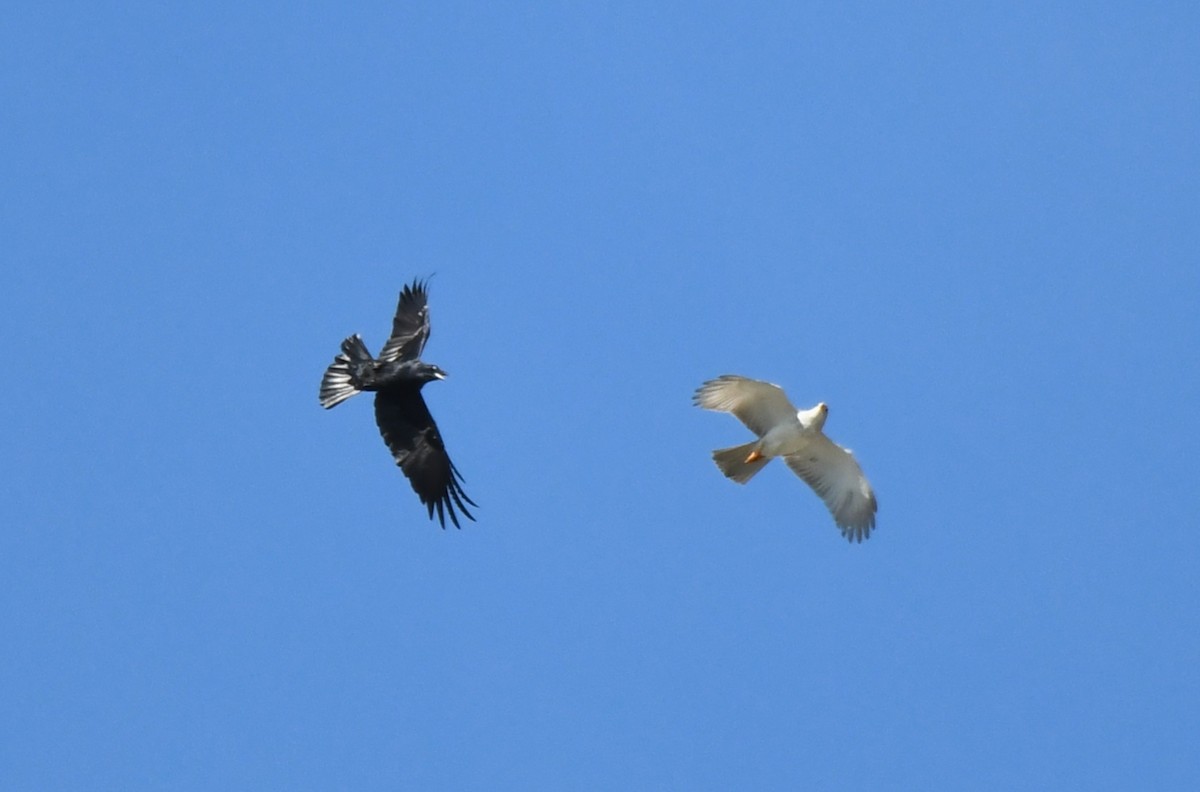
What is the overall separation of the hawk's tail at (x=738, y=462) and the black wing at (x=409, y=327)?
379cm

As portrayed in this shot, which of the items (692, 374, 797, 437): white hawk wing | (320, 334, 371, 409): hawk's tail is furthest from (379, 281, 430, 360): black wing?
(692, 374, 797, 437): white hawk wing

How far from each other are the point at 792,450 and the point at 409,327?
192 inches

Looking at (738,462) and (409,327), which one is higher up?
(409,327)

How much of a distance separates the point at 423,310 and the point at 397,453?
2481 mm

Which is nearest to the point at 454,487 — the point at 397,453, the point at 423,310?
the point at 397,453

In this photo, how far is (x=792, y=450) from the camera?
2098 centimetres

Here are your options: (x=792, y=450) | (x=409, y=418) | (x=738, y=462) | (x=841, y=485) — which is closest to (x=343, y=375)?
(x=409, y=418)

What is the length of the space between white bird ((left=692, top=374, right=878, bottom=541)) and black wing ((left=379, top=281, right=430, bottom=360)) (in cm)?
356

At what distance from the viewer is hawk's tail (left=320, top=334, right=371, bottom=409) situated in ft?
68.3

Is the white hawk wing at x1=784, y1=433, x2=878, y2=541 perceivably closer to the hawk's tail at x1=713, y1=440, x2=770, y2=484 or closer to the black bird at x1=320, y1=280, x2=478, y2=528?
the hawk's tail at x1=713, y1=440, x2=770, y2=484

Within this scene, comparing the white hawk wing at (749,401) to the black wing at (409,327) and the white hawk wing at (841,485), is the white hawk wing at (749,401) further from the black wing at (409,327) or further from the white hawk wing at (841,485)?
the black wing at (409,327)

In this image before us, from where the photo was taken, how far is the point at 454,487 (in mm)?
20500

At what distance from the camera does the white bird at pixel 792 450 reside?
20.4m

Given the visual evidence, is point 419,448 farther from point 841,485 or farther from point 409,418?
point 841,485
